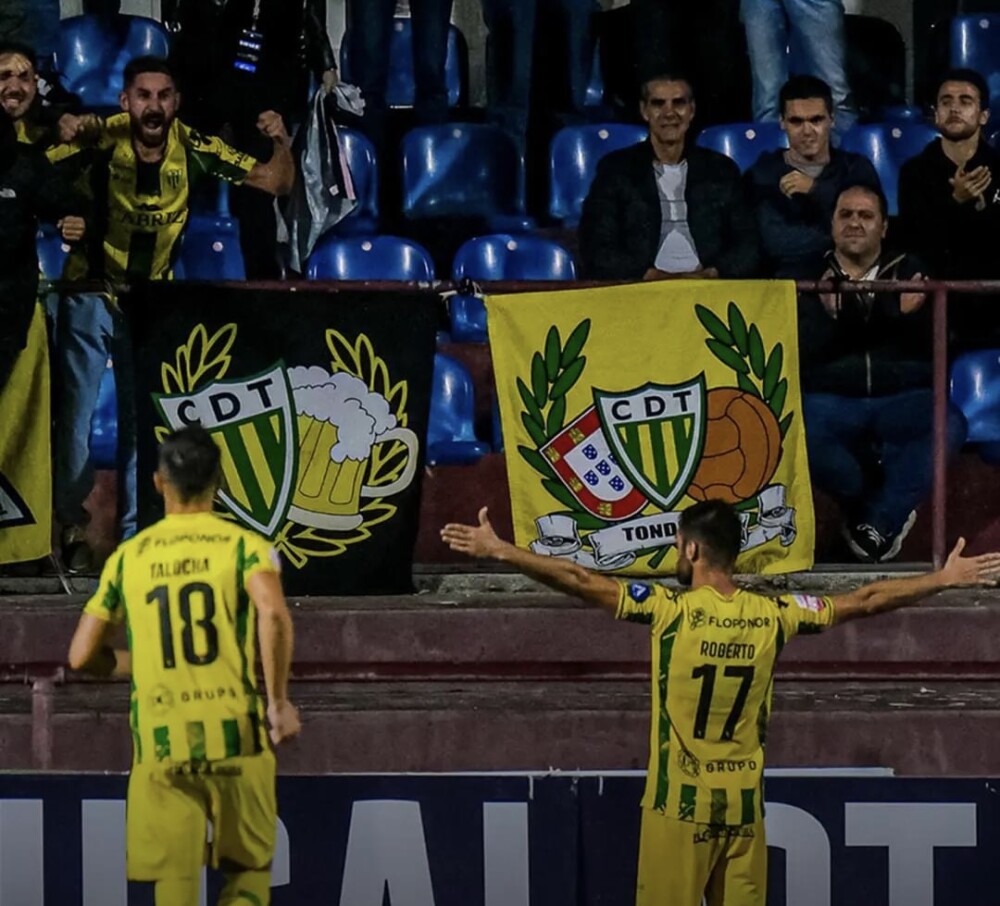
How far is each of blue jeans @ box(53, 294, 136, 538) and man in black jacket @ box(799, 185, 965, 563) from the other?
265 centimetres

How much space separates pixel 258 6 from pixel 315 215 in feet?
3.44

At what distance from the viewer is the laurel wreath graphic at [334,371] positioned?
8391mm

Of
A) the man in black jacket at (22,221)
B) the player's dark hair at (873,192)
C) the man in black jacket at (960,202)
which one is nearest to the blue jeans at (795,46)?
the man in black jacket at (960,202)

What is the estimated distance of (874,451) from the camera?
8.75 meters

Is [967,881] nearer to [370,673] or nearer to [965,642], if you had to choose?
[965,642]

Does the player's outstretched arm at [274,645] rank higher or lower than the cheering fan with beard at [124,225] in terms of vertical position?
lower

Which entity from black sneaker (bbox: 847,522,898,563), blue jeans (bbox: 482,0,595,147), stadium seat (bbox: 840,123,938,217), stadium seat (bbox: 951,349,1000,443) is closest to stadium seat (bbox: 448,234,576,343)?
blue jeans (bbox: 482,0,595,147)

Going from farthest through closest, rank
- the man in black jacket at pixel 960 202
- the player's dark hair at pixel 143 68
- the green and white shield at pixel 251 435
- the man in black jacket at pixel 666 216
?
the man in black jacket at pixel 960 202, the man in black jacket at pixel 666 216, the player's dark hair at pixel 143 68, the green and white shield at pixel 251 435

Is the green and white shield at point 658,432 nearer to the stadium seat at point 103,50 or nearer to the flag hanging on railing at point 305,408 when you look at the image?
the flag hanging on railing at point 305,408

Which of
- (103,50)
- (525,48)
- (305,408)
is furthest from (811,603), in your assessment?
(103,50)

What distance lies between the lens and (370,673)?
8516mm

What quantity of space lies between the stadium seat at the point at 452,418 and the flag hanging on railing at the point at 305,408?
26.2 inches

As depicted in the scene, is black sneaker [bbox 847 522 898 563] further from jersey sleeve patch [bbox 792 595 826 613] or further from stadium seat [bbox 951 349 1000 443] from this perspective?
jersey sleeve patch [bbox 792 595 826 613]

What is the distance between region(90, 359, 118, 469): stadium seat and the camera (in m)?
8.88
